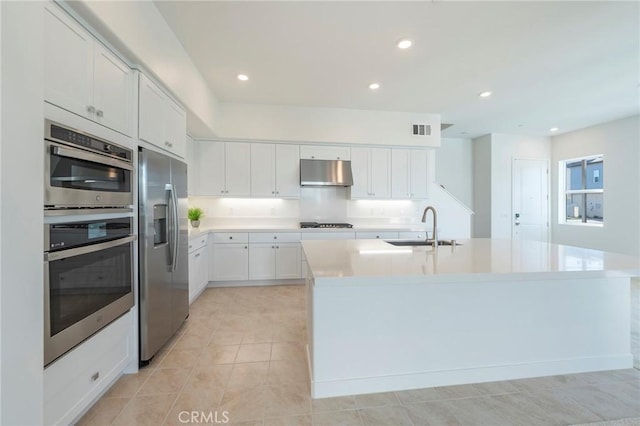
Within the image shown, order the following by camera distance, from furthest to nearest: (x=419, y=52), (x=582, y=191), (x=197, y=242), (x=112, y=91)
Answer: (x=582, y=191) < (x=197, y=242) < (x=419, y=52) < (x=112, y=91)

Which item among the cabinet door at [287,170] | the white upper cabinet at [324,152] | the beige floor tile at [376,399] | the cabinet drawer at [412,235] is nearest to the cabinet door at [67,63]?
the beige floor tile at [376,399]

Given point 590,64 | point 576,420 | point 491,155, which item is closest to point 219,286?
point 576,420

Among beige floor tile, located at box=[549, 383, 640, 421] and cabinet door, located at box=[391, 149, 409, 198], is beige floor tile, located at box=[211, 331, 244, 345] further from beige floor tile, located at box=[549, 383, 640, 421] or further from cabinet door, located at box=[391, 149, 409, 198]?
cabinet door, located at box=[391, 149, 409, 198]

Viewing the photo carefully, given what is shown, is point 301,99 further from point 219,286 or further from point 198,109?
point 219,286

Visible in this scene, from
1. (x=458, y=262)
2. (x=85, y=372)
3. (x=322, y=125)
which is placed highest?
(x=322, y=125)

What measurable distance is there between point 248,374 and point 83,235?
1416 millimetres

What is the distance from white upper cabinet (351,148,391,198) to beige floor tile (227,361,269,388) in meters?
3.04

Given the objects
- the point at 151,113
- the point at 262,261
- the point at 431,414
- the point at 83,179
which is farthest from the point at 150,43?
the point at 431,414

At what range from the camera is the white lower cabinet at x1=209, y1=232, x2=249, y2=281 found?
392cm

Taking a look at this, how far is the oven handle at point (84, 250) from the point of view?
1247mm

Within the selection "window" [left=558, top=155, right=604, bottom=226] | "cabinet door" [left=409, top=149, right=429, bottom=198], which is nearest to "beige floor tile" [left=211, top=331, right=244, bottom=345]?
"cabinet door" [left=409, top=149, right=429, bottom=198]

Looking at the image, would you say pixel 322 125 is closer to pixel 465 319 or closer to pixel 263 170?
pixel 263 170

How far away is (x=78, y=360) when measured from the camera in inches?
56.4

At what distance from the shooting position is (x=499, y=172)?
5836 mm
